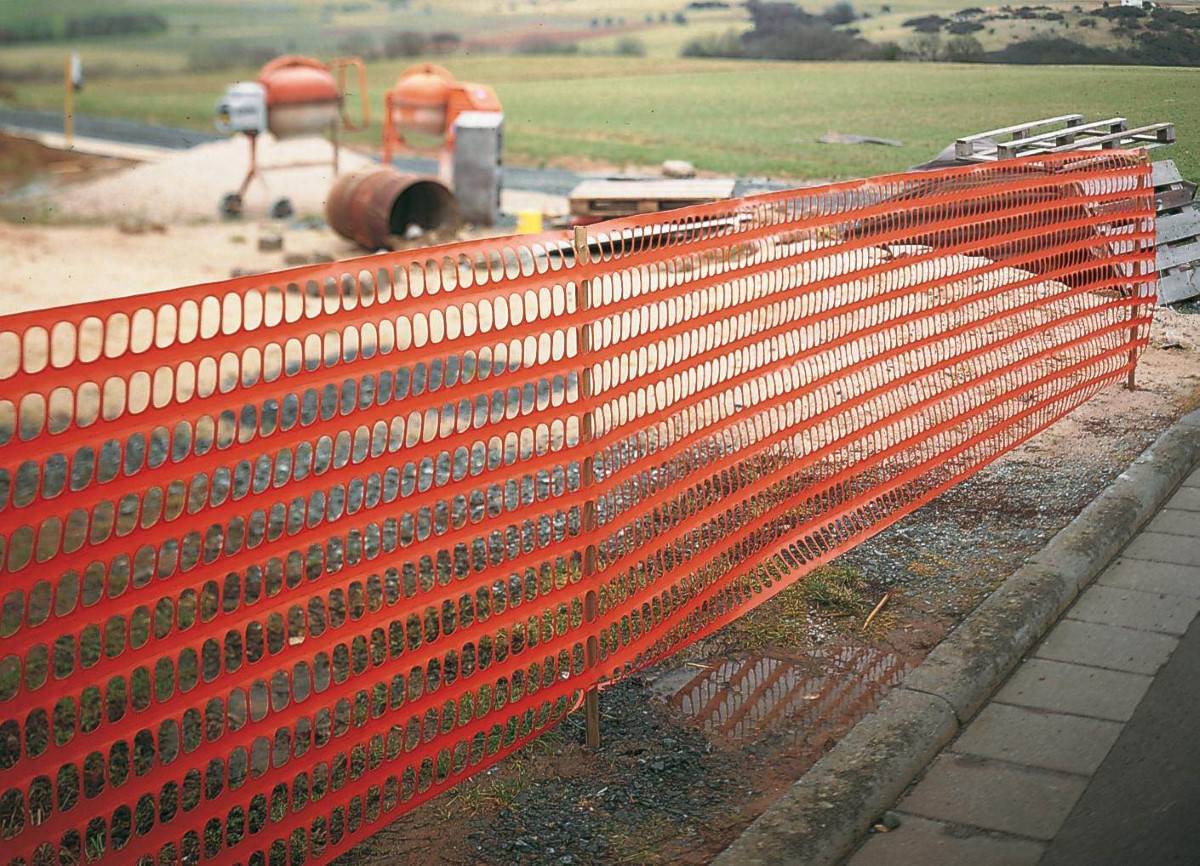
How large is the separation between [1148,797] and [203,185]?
18308 millimetres

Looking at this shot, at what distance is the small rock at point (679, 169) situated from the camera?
49.9ft

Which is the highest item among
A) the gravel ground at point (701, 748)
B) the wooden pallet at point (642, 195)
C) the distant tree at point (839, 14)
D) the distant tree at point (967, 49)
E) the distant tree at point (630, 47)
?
the distant tree at point (839, 14)

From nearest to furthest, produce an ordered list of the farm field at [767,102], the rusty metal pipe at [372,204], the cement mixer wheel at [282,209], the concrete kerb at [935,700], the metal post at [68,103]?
the concrete kerb at [935,700]
the farm field at [767,102]
the rusty metal pipe at [372,204]
the metal post at [68,103]
the cement mixer wheel at [282,209]

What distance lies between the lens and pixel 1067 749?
3.96 meters

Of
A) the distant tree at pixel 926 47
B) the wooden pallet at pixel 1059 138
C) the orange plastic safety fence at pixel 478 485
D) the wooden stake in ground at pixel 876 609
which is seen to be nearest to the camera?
the orange plastic safety fence at pixel 478 485

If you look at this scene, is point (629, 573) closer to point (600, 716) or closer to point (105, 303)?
point (600, 716)

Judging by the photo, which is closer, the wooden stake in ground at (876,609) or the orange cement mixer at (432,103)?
the wooden stake in ground at (876,609)

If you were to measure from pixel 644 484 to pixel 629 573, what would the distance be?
0.32 metres

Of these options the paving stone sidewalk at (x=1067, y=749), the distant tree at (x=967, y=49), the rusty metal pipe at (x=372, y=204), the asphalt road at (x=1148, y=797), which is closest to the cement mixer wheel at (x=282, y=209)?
the rusty metal pipe at (x=372, y=204)

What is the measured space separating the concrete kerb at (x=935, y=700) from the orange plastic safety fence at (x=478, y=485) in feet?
2.32

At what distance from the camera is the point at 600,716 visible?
13.7ft

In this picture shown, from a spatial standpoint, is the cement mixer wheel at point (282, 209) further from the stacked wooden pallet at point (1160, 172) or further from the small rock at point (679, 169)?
the stacked wooden pallet at point (1160, 172)

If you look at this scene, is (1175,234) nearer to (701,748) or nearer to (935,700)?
(935,700)

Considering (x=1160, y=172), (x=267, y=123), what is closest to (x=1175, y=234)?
(x=1160, y=172)
